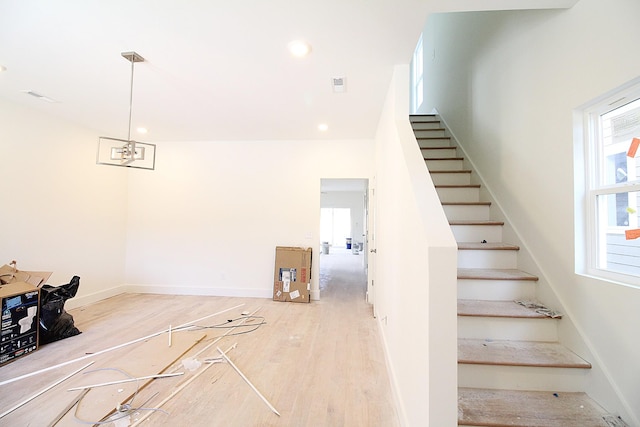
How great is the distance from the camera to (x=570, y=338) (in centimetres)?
164

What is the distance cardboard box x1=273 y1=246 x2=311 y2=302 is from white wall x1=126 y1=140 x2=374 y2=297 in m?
0.20

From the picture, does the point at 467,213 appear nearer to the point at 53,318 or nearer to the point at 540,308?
the point at 540,308

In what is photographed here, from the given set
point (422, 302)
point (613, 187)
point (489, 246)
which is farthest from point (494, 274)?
point (422, 302)

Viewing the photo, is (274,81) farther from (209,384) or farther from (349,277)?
(349,277)

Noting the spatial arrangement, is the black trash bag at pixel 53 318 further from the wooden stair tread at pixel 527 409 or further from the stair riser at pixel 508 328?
the stair riser at pixel 508 328

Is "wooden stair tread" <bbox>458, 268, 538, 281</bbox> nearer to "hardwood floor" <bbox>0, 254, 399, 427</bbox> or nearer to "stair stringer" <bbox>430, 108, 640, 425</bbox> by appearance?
"stair stringer" <bbox>430, 108, 640, 425</bbox>

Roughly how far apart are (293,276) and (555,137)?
365 cm

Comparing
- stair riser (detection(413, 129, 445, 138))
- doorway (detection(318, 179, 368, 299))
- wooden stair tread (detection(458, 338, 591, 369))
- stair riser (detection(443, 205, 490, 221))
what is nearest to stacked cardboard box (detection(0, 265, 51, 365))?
wooden stair tread (detection(458, 338, 591, 369))

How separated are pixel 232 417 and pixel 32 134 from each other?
4.27 meters

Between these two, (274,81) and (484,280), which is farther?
(274,81)

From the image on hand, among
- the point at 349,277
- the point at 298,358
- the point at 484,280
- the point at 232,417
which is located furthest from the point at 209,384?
the point at 349,277

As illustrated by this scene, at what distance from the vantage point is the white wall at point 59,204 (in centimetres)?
319

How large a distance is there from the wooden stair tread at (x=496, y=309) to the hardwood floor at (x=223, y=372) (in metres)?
0.90

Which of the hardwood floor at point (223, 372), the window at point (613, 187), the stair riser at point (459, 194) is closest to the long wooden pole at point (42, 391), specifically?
the hardwood floor at point (223, 372)
